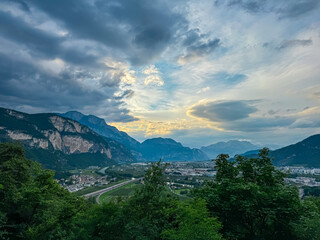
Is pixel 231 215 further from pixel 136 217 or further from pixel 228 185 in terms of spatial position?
pixel 136 217

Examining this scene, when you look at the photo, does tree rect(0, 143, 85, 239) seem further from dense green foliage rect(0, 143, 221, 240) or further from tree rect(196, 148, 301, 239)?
tree rect(196, 148, 301, 239)

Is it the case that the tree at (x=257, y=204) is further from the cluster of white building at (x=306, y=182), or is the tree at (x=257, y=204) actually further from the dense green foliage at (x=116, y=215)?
the cluster of white building at (x=306, y=182)

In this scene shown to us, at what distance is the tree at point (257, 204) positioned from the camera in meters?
19.2

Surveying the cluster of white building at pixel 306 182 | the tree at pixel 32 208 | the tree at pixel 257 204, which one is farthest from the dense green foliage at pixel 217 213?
the cluster of white building at pixel 306 182

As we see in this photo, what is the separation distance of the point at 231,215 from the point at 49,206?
24048mm

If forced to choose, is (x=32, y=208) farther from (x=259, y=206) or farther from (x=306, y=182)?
(x=306, y=182)

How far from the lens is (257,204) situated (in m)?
19.4

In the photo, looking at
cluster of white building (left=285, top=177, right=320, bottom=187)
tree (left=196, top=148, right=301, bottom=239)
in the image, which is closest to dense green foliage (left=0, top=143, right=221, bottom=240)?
tree (left=196, top=148, right=301, bottom=239)

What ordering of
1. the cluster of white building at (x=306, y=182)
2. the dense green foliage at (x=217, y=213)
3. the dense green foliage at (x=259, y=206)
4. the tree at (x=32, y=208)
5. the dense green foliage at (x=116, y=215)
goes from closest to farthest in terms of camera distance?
the dense green foliage at (x=116, y=215)
the dense green foliage at (x=217, y=213)
the dense green foliage at (x=259, y=206)
the tree at (x=32, y=208)
the cluster of white building at (x=306, y=182)

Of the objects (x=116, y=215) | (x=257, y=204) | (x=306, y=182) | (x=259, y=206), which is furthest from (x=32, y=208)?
(x=306, y=182)

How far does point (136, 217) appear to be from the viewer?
19.8m

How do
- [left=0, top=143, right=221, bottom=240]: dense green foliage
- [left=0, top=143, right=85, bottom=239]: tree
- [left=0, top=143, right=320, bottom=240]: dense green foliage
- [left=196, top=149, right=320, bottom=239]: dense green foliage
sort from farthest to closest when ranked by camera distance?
[left=0, top=143, right=85, bottom=239]: tree → [left=196, top=149, right=320, bottom=239]: dense green foliage → [left=0, top=143, right=320, bottom=240]: dense green foliage → [left=0, top=143, right=221, bottom=240]: dense green foliage

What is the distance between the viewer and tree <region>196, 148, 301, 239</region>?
1920 centimetres

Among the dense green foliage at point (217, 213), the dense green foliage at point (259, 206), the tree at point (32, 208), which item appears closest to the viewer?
the dense green foliage at point (217, 213)
